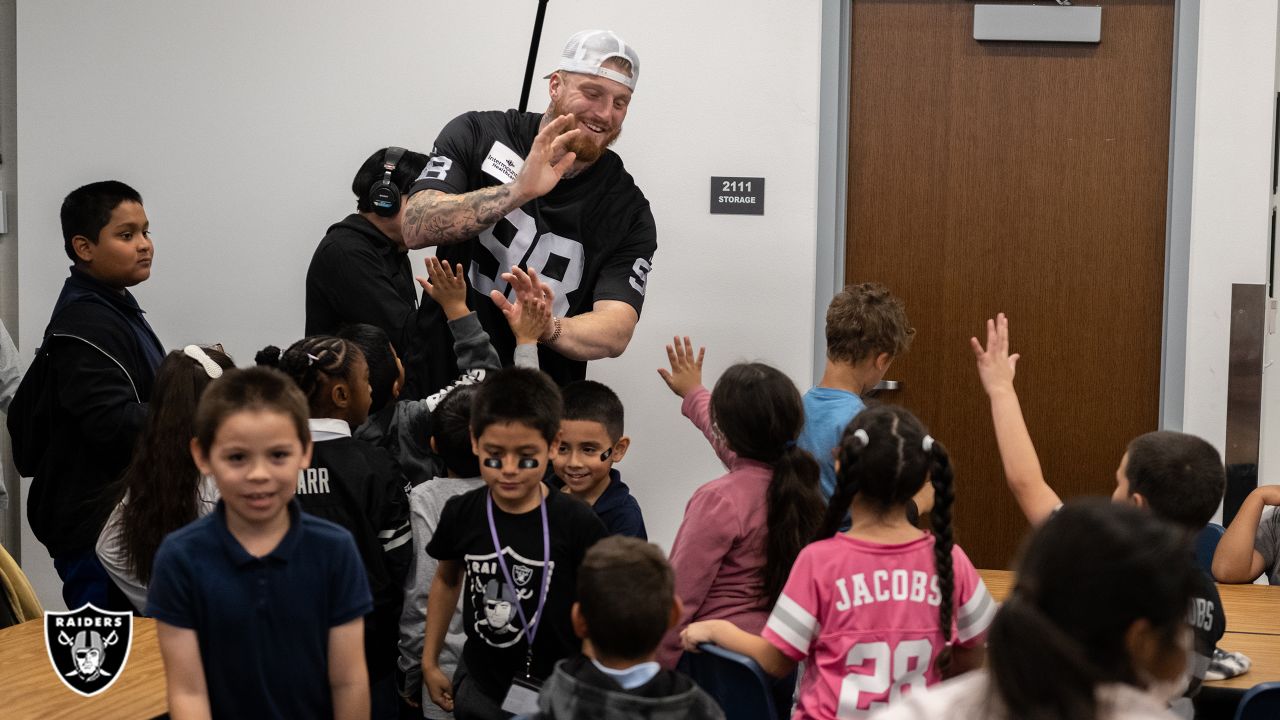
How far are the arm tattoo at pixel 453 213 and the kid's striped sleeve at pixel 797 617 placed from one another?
1376 millimetres

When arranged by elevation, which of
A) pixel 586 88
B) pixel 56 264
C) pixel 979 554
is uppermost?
pixel 586 88

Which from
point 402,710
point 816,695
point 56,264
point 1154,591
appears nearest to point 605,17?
point 56,264

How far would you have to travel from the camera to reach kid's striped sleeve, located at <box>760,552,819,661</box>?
1.97m

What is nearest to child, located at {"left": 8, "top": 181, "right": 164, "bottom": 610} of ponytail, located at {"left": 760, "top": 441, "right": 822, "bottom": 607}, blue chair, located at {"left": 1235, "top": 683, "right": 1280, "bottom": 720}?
ponytail, located at {"left": 760, "top": 441, "right": 822, "bottom": 607}

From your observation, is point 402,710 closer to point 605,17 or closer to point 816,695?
point 816,695

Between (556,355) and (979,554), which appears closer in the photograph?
(556,355)

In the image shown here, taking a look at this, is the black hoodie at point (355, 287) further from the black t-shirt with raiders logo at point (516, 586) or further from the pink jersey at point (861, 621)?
the pink jersey at point (861, 621)

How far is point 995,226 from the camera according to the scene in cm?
417

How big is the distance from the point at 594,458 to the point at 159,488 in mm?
928

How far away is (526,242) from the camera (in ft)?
10.5

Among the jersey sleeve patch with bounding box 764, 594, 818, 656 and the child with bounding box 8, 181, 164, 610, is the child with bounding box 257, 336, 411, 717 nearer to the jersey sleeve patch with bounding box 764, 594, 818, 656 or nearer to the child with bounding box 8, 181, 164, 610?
the child with bounding box 8, 181, 164, 610

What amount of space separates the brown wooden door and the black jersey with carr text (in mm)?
1243

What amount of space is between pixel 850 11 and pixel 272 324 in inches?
92.7

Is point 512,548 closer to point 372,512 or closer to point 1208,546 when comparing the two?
point 372,512
